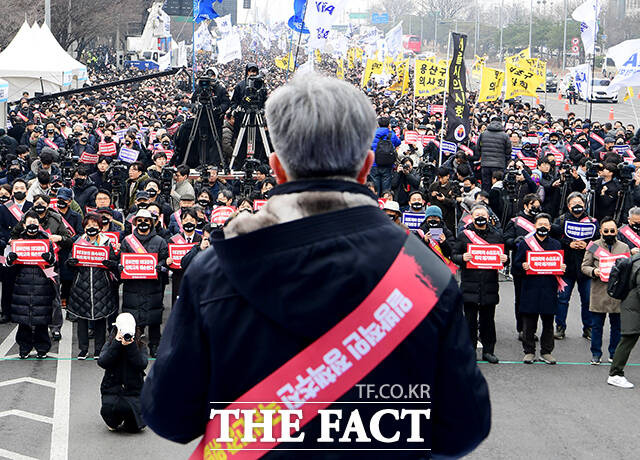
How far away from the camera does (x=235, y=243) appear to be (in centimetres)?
215

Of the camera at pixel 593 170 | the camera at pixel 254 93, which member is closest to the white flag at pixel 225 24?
the camera at pixel 254 93

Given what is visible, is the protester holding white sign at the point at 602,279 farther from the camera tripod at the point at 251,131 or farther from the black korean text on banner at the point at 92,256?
the camera tripod at the point at 251,131

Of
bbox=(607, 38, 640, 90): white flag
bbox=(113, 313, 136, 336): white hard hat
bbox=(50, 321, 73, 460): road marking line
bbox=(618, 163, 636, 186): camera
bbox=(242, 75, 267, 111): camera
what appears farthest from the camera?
bbox=(607, 38, 640, 90): white flag

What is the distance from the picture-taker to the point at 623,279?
9.29 m

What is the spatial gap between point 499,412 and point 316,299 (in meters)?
6.92

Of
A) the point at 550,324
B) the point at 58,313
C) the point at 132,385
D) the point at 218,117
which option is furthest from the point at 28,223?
the point at 218,117

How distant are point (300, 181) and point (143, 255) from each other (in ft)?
27.0

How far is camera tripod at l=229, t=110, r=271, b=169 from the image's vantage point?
16.4 m

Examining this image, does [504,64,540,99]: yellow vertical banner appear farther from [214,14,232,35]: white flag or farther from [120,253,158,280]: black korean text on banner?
[120,253,158,280]: black korean text on banner

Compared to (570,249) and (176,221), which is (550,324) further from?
(176,221)

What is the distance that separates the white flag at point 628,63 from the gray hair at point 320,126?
19.6 metres

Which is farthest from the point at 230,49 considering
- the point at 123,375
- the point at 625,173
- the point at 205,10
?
the point at 123,375

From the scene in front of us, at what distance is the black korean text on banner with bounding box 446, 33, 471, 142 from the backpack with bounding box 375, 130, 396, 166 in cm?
120

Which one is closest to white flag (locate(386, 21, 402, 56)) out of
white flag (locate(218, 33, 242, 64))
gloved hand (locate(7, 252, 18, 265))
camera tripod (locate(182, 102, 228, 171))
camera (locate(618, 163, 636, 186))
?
white flag (locate(218, 33, 242, 64))
